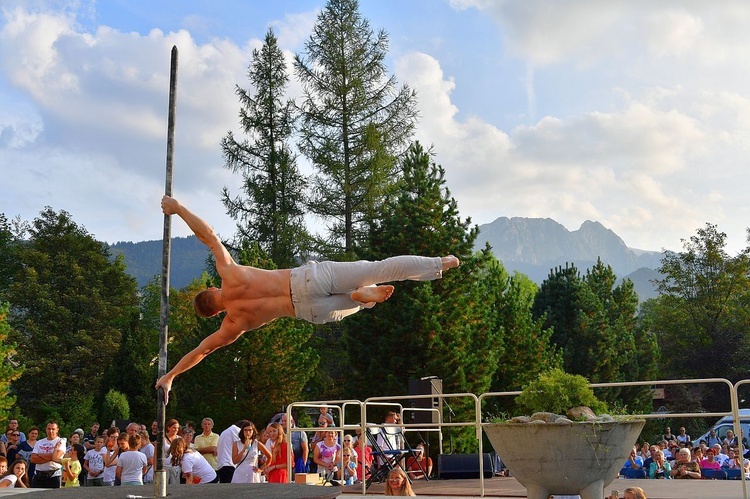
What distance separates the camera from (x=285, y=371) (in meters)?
20.7

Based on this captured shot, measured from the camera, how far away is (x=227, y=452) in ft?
29.4

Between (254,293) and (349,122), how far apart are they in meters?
25.2

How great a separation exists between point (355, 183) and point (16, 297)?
18109 mm

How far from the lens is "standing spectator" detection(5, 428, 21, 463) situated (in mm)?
10633

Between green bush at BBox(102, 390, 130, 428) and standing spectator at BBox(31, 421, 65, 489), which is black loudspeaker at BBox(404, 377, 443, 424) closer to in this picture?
standing spectator at BBox(31, 421, 65, 489)

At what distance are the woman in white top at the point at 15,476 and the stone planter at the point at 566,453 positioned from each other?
6.03 m

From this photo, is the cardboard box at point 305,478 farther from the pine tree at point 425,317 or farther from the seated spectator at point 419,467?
the pine tree at point 425,317

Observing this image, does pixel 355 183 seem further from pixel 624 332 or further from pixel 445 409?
pixel 445 409

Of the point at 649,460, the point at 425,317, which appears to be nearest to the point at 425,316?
the point at 425,317

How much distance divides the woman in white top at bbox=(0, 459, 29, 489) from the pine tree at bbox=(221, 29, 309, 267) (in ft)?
68.6

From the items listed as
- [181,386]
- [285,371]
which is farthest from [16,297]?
[285,371]

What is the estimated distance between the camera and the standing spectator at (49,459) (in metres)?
9.58

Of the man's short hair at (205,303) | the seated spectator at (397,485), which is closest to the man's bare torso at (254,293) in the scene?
the man's short hair at (205,303)

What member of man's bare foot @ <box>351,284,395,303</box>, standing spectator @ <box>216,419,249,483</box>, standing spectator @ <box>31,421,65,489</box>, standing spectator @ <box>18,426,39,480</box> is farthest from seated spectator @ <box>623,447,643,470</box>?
standing spectator @ <box>18,426,39,480</box>
